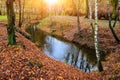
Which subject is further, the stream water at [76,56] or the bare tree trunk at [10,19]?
the stream water at [76,56]

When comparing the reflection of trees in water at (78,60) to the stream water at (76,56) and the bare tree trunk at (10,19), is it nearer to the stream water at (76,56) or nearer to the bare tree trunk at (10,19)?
the stream water at (76,56)

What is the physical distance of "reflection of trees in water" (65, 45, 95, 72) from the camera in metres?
22.2

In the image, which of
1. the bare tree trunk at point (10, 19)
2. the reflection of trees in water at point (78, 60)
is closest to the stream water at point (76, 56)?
the reflection of trees in water at point (78, 60)

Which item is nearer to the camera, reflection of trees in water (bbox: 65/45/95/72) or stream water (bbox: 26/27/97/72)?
reflection of trees in water (bbox: 65/45/95/72)

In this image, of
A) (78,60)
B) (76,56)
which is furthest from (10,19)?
(76,56)

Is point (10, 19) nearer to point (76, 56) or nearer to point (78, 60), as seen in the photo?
point (78, 60)

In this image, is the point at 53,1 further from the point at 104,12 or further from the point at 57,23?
the point at 104,12

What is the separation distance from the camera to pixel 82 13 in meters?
65.8

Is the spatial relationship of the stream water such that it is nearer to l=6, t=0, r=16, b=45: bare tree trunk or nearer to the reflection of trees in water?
the reflection of trees in water

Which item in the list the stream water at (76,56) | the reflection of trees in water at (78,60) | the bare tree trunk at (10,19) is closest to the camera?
the bare tree trunk at (10,19)

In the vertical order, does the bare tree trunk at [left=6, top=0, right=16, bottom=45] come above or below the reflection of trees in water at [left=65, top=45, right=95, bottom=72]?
above

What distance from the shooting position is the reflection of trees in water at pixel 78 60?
72.9 feet

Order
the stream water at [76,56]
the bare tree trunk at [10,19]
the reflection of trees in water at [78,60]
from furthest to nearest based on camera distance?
the stream water at [76,56] < the reflection of trees in water at [78,60] < the bare tree trunk at [10,19]

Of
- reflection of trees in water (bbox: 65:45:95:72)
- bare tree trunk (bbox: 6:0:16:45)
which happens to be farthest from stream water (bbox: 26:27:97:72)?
bare tree trunk (bbox: 6:0:16:45)
